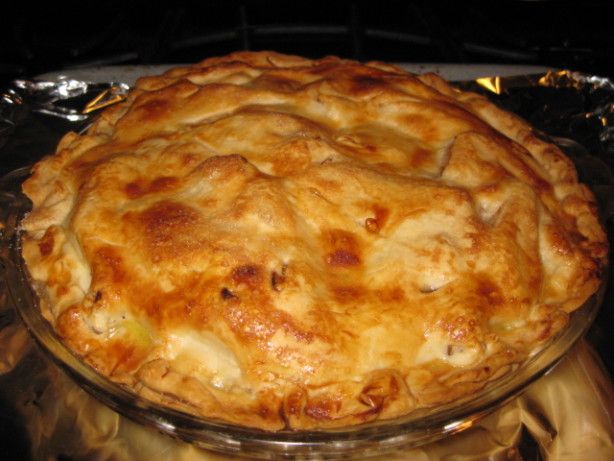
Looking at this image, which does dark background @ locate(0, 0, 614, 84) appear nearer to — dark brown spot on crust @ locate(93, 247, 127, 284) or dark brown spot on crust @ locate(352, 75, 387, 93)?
dark brown spot on crust @ locate(352, 75, 387, 93)

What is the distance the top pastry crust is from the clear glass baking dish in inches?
1.2

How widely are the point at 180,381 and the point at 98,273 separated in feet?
1.15

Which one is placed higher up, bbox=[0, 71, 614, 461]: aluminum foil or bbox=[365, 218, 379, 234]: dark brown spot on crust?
bbox=[365, 218, 379, 234]: dark brown spot on crust

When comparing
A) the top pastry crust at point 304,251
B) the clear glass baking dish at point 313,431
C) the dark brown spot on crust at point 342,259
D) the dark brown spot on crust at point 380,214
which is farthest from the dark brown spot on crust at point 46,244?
the dark brown spot on crust at point 380,214

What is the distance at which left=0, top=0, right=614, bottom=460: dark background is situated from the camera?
11.9 ft

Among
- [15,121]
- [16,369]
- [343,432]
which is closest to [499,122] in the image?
[343,432]

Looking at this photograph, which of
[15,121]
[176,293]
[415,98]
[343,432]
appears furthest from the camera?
[15,121]

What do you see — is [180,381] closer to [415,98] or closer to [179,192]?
[179,192]

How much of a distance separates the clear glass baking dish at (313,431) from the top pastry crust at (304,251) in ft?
0.10

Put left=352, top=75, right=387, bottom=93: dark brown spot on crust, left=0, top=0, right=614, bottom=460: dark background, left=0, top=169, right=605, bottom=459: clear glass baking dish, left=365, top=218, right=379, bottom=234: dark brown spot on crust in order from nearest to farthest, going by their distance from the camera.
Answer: left=0, top=169, right=605, bottom=459: clear glass baking dish < left=365, top=218, right=379, bottom=234: dark brown spot on crust < left=352, top=75, right=387, bottom=93: dark brown spot on crust < left=0, top=0, right=614, bottom=460: dark background

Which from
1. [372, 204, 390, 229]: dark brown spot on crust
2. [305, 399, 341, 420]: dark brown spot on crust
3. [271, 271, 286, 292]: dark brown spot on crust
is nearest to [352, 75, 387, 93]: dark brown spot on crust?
[372, 204, 390, 229]: dark brown spot on crust

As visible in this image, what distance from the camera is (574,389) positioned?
166 centimetres

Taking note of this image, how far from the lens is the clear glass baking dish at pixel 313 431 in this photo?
52.8 inches

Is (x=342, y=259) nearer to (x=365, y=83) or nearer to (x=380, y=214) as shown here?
(x=380, y=214)
